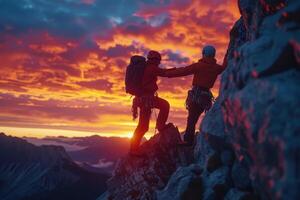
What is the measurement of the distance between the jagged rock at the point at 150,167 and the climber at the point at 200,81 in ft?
5.02

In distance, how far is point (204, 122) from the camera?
50.9ft

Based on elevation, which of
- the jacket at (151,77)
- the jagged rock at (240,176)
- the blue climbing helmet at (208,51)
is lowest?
the jagged rock at (240,176)

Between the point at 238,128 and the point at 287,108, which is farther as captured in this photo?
the point at 238,128

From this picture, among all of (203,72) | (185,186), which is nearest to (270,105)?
(185,186)

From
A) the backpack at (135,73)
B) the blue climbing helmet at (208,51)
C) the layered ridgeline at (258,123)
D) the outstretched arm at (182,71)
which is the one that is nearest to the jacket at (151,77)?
the backpack at (135,73)

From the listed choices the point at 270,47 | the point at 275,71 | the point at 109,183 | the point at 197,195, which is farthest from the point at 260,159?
the point at 109,183

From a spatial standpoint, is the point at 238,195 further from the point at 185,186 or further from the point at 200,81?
the point at 200,81

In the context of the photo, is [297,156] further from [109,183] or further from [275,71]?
[109,183]

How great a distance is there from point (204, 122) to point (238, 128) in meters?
4.67

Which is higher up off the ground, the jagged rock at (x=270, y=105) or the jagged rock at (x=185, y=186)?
the jagged rock at (x=270, y=105)

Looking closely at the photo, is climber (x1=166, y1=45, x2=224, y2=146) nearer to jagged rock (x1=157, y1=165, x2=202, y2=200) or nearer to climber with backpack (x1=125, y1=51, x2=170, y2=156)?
climber with backpack (x1=125, y1=51, x2=170, y2=156)

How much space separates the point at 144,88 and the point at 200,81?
2.75 m

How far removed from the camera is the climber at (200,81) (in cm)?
1791

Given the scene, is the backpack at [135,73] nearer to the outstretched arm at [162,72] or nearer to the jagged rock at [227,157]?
the outstretched arm at [162,72]
